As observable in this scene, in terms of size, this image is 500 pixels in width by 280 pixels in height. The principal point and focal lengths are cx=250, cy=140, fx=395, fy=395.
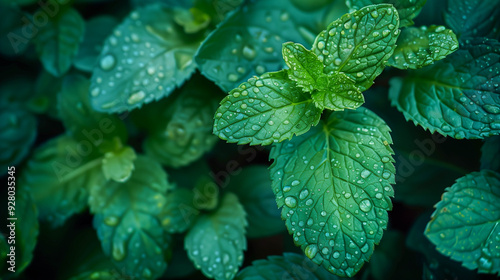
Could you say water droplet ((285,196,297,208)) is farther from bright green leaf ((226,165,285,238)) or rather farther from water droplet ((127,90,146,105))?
water droplet ((127,90,146,105))

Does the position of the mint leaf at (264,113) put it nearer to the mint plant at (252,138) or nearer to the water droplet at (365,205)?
the mint plant at (252,138)

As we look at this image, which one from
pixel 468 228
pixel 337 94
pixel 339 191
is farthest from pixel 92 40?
pixel 468 228

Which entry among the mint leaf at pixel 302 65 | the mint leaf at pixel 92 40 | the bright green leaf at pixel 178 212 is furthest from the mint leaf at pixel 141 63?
the mint leaf at pixel 302 65

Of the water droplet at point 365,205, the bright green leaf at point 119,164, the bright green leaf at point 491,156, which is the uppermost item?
the bright green leaf at point 491,156

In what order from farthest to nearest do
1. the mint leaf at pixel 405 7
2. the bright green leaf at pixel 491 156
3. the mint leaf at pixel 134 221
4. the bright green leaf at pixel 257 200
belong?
1. the bright green leaf at pixel 257 200
2. the mint leaf at pixel 134 221
3. the bright green leaf at pixel 491 156
4. the mint leaf at pixel 405 7

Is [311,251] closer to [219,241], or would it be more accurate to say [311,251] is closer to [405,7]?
[219,241]

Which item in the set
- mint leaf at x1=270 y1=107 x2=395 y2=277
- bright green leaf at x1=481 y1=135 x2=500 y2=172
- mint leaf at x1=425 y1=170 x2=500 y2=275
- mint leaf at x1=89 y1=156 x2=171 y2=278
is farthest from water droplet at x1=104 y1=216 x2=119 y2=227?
bright green leaf at x1=481 y1=135 x2=500 y2=172

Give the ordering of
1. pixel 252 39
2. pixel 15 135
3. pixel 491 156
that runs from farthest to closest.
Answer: pixel 15 135 < pixel 252 39 < pixel 491 156
